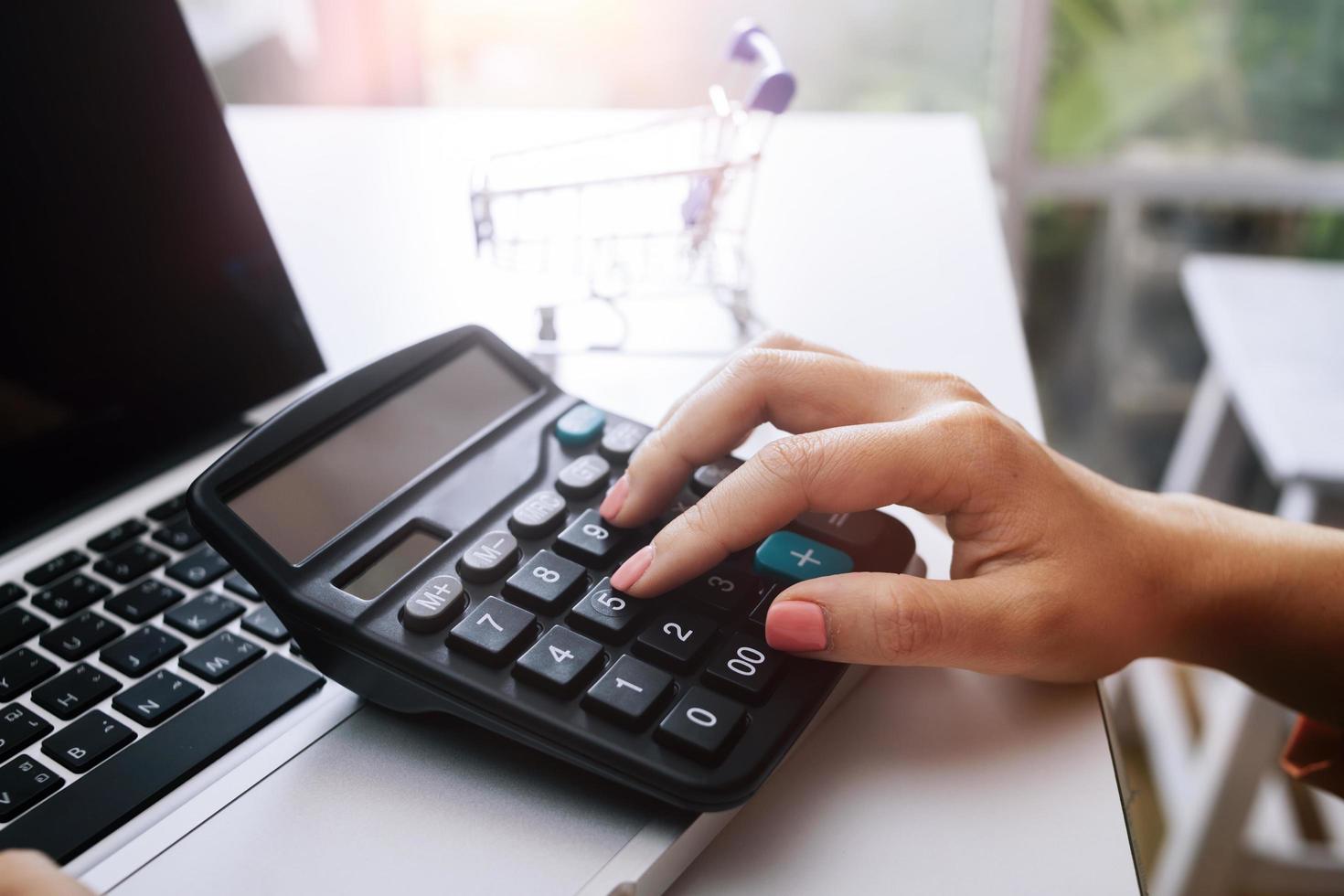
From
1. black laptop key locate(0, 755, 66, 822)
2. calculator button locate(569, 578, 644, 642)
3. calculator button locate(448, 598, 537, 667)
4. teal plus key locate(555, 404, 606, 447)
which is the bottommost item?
black laptop key locate(0, 755, 66, 822)

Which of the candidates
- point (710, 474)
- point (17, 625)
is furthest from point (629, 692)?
point (17, 625)

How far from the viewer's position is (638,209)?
0.63m

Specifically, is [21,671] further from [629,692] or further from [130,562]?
[629,692]

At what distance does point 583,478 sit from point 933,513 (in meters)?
0.14

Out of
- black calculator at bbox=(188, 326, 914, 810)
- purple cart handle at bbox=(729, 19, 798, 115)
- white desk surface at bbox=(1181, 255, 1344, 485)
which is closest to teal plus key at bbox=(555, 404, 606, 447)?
black calculator at bbox=(188, 326, 914, 810)

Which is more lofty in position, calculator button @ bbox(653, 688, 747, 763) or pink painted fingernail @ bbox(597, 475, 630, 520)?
pink painted fingernail @ bbox(597, 475, 630, 520)

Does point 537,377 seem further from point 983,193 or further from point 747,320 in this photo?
point 983,193

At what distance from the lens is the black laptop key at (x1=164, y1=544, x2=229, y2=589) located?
420 millimetres

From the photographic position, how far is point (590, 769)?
0.34 meters

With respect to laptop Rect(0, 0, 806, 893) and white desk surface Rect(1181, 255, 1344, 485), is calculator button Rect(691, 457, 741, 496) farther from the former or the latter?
white desk surface Rect(1181, 255, 1344, 485)

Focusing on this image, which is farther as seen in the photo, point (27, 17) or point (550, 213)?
point (550, 213)

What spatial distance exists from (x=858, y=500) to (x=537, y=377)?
0.53ft

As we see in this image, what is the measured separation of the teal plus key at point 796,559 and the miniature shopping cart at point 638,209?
24cm

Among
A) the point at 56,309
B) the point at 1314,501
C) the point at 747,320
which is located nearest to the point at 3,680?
the point at 56,309
